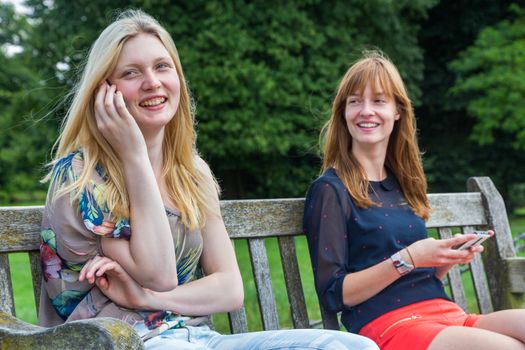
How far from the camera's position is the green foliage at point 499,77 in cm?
1512

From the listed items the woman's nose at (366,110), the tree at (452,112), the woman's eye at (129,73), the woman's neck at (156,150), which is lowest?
the tree at (452,112)

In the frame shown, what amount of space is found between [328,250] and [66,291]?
1072 mm

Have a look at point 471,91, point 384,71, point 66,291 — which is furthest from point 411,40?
point 66,291

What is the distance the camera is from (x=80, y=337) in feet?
5.54

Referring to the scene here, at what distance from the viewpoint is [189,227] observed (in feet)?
8.40

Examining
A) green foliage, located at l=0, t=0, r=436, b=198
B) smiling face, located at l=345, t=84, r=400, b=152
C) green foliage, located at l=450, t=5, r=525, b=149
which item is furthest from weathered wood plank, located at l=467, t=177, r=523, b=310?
green foliage, located at l=450, t=5, r=525, b=149

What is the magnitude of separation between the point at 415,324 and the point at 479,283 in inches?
42.8

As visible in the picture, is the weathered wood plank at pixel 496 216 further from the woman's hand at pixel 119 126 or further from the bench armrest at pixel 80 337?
the bench armrest at pixel 80 337

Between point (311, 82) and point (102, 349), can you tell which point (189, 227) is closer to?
point (102, 349)

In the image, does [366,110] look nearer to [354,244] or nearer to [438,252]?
[354,244]

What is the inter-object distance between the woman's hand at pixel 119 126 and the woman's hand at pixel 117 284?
0.33 metres

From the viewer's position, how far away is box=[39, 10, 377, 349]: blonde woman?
7.59ft

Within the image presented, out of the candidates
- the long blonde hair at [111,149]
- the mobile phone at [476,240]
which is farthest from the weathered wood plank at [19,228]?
the mobile phone at [476,240]

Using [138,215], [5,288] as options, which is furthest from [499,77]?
[5,288]
